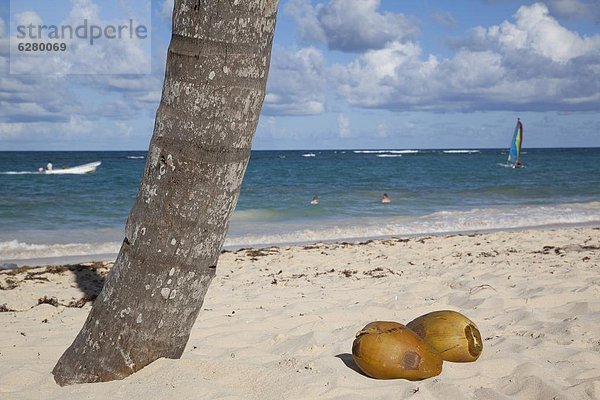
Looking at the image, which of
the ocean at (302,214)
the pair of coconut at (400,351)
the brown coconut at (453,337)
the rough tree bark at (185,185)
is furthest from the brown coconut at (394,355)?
the ocean at (302,214)

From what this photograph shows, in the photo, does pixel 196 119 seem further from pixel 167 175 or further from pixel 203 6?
pixel 203 6

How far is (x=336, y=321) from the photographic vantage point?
5207mm

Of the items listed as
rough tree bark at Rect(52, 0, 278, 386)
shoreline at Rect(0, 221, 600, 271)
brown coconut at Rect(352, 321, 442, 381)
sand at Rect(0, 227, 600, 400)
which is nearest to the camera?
rough tree bark at Rect(52, 0, 278, 386)

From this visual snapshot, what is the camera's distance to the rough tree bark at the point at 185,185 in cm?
294

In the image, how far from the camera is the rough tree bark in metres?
2.94

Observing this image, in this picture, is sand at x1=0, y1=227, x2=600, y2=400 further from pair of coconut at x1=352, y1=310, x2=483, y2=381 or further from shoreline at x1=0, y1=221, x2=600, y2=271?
shoreline at x1=0, y1=221, x2=600, y2=271

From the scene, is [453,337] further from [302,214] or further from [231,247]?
[302,214]

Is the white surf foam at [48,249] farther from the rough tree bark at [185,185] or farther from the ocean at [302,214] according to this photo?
the rough tree bark at [185,185]

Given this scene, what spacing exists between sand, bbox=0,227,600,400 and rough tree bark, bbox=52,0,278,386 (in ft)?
0.77

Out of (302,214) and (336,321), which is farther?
(302,214)

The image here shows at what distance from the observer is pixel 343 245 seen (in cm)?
1118

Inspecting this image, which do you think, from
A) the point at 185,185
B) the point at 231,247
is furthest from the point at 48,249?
the point at 185,185

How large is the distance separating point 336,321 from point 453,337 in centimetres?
153

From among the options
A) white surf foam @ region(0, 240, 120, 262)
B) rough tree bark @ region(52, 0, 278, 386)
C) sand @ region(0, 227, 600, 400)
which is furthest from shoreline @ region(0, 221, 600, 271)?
rough tree bark @ region(52, 0, 278, 386)
